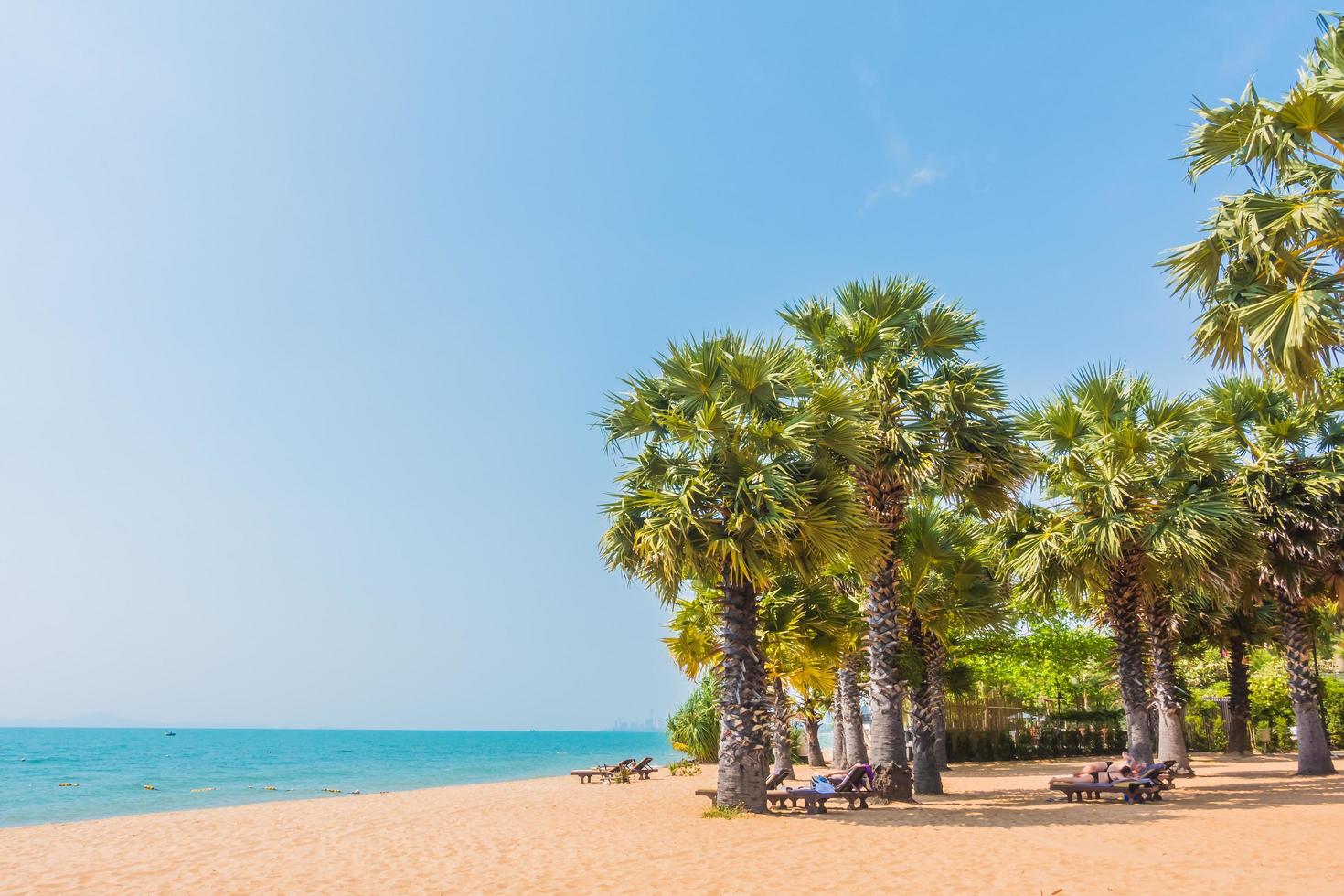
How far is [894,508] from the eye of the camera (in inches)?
631

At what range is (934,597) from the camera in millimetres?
19000

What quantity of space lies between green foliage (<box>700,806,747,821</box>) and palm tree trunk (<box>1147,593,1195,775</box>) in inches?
480

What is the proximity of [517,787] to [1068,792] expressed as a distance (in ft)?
51.1

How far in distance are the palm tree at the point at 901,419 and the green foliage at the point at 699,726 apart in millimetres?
13431

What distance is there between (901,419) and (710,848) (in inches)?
327

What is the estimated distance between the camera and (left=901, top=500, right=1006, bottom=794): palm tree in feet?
56.1

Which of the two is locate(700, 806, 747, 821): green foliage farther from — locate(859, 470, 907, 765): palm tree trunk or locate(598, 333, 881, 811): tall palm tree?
locate(859, 470, 907, 765): palm tree trunk

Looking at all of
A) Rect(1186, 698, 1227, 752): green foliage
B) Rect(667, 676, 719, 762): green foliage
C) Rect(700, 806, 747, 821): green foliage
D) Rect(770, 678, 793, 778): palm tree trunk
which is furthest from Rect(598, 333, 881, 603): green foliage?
Rect(1186, 698, 1227, 752): green foliage

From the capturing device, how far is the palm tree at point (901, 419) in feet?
50.5

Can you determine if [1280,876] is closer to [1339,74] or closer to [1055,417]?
[1339,74]

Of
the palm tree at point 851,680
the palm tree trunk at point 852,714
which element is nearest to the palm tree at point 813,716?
the palm tree at point 851,680

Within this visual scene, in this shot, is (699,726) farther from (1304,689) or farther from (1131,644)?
(1304,689)

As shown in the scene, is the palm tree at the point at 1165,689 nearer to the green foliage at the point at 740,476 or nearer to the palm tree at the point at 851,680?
the palm tree at the point at 851,680

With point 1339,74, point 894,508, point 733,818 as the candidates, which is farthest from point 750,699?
point 1339,74
